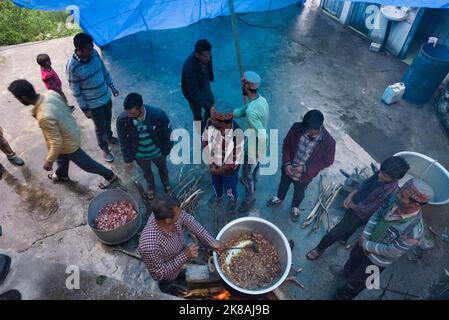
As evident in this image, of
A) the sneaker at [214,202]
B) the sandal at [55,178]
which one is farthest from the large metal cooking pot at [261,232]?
the sandal at [55,178]

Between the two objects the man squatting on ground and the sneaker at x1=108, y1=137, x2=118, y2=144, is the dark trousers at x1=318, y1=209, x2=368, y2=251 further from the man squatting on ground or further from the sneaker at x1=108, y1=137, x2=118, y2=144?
the sneaker at x1=108, y1=137, x2=118, y2=144

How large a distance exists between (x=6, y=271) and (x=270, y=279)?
2.68 m

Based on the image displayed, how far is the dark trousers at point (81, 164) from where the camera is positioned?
4.36m

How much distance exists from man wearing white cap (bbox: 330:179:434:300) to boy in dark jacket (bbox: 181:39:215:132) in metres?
3.09

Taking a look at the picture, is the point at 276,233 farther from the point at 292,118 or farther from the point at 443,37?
the point at 443,37

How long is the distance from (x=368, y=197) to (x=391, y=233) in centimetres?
65

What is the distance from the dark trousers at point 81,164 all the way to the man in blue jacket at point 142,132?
62 centimetres

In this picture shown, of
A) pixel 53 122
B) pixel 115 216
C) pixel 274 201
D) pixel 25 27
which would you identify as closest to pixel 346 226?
pixel 274 201

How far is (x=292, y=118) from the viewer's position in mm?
6309

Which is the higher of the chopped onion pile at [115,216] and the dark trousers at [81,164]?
the dark trousers at [81,164]

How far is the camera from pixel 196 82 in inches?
190

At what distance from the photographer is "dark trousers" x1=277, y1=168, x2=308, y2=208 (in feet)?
14.1

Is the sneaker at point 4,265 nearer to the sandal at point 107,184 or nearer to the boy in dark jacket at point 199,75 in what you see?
the sandal at point 107,184

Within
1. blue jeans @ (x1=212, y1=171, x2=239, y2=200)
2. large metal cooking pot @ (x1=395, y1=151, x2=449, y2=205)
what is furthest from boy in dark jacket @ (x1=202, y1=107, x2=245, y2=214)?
large metal cooking pot @ (x1=395, y1=151, x2=449, y2=205)
